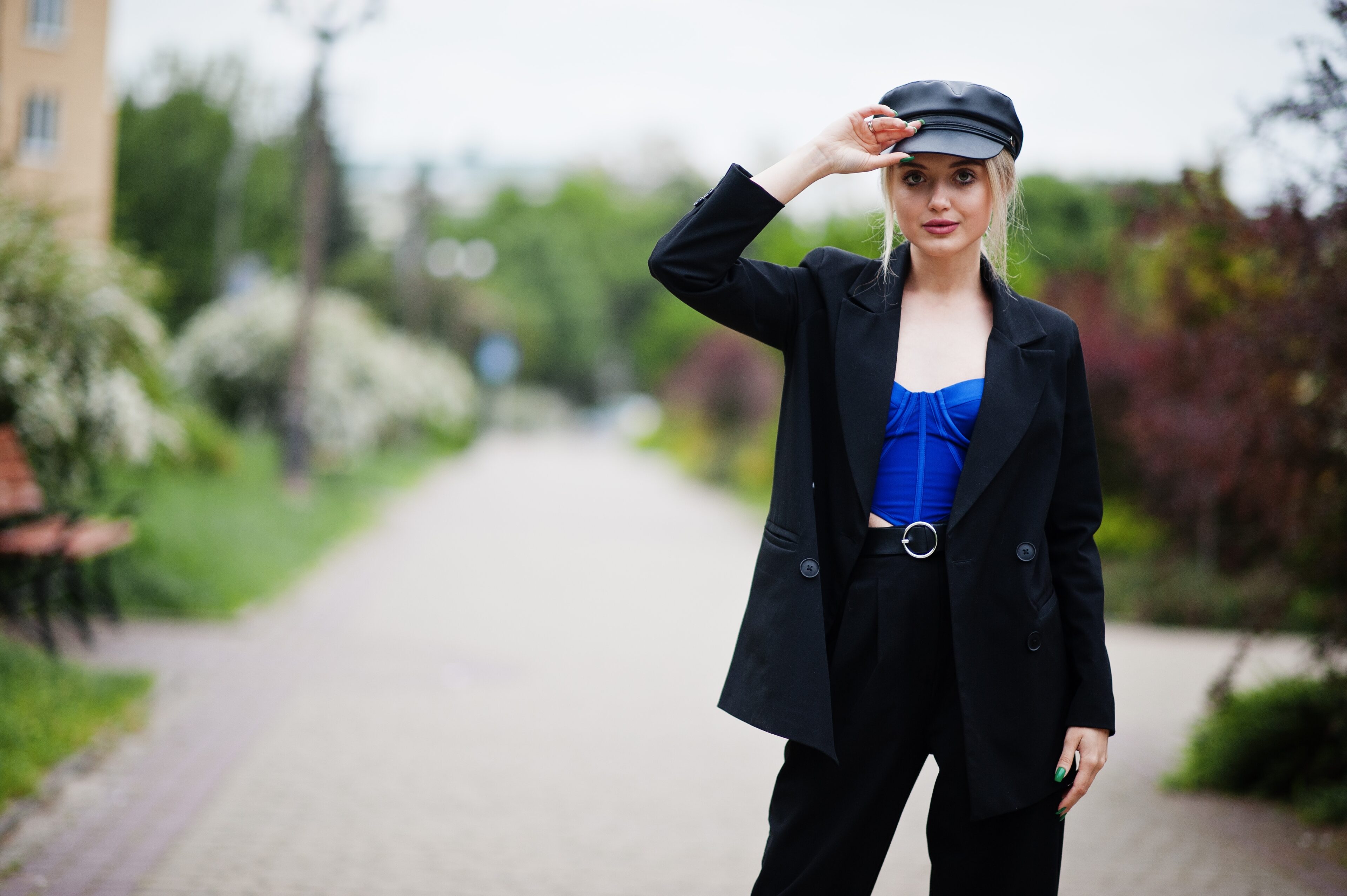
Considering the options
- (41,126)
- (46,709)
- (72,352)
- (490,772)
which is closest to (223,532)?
(72,352)

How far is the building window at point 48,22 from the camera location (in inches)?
996

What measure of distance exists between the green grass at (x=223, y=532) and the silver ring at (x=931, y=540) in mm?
7743

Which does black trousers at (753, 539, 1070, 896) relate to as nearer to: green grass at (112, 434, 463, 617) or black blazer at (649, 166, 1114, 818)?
black blazer at (649, 166, 1114, 818)

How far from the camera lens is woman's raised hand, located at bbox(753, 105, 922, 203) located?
2381 millimetres

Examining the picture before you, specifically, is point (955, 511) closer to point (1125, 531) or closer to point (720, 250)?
point (720, 250)

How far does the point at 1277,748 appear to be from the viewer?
5.65m

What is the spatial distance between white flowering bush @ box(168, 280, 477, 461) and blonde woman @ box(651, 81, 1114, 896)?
61.7 ft

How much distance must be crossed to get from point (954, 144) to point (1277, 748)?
435 centimetres

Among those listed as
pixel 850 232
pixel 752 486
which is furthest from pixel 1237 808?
pixel 752 486

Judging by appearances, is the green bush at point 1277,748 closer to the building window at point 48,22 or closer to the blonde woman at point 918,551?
the blonde woman at point 918,551

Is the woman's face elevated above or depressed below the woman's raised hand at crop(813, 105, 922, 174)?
below

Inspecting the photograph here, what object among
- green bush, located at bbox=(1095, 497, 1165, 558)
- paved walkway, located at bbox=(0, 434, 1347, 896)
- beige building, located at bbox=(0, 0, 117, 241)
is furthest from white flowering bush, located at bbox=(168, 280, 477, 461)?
green bush, located at bbox=(1095, 497, 1165, 558)

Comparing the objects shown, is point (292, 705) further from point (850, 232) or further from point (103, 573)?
point (850, 232)

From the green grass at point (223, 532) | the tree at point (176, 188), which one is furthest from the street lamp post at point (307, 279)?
the tree at point (176, 188)
